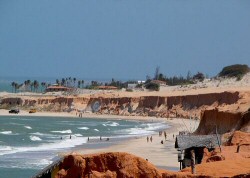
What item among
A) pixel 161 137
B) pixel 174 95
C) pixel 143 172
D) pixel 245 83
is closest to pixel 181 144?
pixel 143 172

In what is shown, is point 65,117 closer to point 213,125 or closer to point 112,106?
point 112,106

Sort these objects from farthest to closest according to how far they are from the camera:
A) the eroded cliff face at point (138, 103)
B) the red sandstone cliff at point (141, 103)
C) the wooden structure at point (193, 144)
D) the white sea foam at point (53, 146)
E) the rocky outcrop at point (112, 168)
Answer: the eroded cliff face at point (138, 103), the red sandstone cliff at point (141, 103), the white sea foam at point (53, 146), the wooden structure at point (193, 144), the rocky outcrop at point (112, 168)

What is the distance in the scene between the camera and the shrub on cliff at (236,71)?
4705 inches

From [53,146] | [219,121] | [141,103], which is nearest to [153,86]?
[141,103]

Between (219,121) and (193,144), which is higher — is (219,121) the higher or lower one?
the higher one

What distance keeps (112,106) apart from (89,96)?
7.84 m

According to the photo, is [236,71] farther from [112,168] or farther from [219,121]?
[112,168]

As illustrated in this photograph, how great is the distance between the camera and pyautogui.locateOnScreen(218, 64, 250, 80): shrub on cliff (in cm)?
11950

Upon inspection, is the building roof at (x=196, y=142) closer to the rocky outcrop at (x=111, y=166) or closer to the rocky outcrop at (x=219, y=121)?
the rocky outcrop at (x=111, y=166)

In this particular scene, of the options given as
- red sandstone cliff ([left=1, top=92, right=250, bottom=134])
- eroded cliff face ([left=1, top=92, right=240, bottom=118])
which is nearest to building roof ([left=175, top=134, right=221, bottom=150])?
red sandstone cliff ([left=1, top=92, right=250, bottom=134])

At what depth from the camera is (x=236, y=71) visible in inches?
4798

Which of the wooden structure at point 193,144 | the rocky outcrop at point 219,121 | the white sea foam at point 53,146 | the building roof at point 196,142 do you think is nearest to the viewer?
the wooden structure at point 193,144

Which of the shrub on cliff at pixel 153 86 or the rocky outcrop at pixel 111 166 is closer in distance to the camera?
the rocky outcrop at pixel 111 166

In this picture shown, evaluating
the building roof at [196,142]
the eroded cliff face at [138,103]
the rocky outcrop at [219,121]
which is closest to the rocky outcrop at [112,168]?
→ the building roof at [196,142]
